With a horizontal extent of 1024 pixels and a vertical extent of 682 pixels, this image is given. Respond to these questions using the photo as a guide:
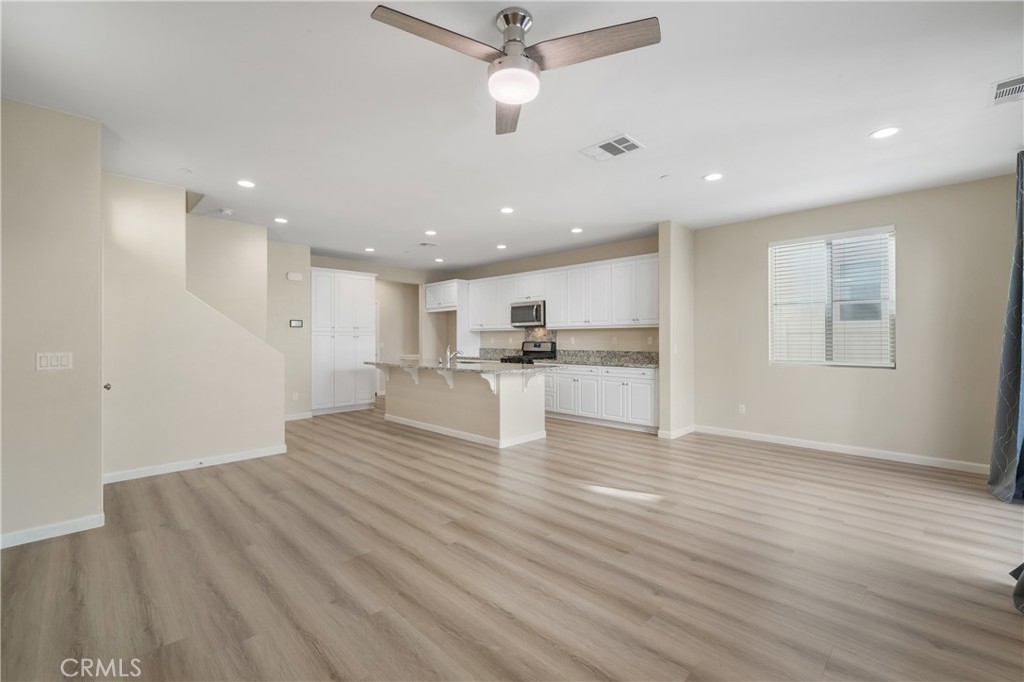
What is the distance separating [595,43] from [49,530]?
4.31 m

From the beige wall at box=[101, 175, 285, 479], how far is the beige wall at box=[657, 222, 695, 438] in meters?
4.90

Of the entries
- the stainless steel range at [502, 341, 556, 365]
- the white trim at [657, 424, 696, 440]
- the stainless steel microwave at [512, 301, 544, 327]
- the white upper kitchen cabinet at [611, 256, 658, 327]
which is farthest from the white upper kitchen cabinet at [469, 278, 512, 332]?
the white trim at [657, 424, 696, 440]

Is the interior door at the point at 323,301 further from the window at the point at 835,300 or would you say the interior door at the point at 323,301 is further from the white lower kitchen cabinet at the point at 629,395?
the window at the point at 835,300

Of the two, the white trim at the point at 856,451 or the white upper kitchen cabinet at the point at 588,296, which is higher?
the white upper kitchen cabinet at the point at 588,296

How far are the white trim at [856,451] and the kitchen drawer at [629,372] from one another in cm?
106

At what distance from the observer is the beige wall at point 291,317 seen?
22.0ft

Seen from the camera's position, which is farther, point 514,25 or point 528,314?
point 528,314

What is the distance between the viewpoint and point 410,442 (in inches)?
210

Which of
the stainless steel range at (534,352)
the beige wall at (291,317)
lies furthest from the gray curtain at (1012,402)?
the beige wall at (291,317)

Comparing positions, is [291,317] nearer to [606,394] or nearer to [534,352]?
[534,352]

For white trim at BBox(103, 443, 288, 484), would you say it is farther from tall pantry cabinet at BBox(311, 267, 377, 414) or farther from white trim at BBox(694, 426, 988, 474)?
white trim at BBox(694, 426, 988, 474)

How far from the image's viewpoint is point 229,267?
5.57m

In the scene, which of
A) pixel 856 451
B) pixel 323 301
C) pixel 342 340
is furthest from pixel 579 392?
pixel 323 301

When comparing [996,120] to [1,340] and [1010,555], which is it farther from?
[1,340]
